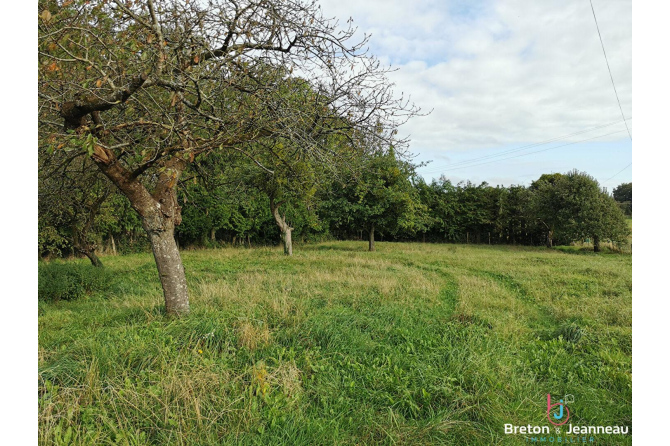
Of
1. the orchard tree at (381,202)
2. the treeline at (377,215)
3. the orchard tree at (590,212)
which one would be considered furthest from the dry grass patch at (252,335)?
the orchard tree at (590,212)

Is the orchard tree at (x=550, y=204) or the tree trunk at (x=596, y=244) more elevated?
the orchard tree at (x=550, y=204)

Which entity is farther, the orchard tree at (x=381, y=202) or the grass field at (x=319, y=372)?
the orchard tree at (x=381, y=202)

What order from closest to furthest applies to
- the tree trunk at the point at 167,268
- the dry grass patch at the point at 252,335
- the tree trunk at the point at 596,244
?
the dry grass patch at the point at 252,335 → the tree trunk at the point at 167,268 → the tree trunk at the point at 596,244

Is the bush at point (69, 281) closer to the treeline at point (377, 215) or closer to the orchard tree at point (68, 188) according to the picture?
the orchard tree at point (68, 188)

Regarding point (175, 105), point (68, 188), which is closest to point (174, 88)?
point (175, 105)

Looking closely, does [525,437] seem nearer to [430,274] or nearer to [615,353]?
[615,353]

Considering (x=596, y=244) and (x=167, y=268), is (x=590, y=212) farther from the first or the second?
(x=167, y=268)

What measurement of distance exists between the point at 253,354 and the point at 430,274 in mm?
9195

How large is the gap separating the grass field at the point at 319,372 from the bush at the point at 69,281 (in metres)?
2.02

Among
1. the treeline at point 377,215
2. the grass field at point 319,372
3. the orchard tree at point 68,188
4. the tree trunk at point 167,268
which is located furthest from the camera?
the treeline at point 377,215

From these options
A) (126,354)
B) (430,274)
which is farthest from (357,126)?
(430,274)

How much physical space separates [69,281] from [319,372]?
7.99 meters

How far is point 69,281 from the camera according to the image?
852cm

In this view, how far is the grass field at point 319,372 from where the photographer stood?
2936mm
